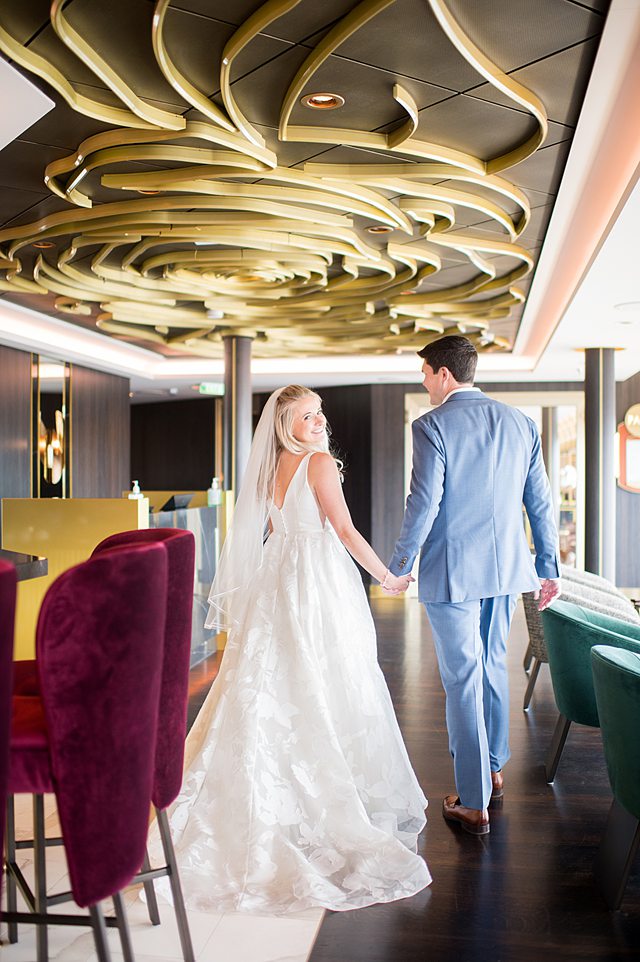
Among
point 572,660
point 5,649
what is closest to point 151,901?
point 5,649

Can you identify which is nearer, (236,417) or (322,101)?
(322,101)

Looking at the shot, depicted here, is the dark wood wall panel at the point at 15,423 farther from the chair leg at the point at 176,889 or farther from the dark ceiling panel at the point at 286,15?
the chair leg at the point at 176,889

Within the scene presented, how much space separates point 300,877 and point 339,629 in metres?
0.91

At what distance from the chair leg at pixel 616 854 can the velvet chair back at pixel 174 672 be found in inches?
59.2

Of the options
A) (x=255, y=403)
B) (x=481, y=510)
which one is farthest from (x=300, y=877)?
(x=255, y=403)

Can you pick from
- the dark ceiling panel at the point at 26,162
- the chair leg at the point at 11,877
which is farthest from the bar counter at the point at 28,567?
the dark ceiling panel at the point at 26,162

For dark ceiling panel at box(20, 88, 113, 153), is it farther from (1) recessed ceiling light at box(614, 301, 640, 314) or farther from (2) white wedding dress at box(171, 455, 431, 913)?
(1) recessed ceiling light at box(614, 301, 640, 314)

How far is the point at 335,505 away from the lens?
3506 millimetres

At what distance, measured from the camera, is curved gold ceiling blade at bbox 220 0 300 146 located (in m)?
2.98

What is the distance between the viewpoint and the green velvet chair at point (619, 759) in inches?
110

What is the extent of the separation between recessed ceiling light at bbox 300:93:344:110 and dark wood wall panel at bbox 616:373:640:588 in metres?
9.23

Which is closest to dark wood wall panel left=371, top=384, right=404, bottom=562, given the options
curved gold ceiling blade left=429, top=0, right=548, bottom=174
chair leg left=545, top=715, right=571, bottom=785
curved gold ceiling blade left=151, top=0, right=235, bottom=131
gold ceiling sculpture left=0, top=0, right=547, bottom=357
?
gold ceiling sculpture left=0, top=0, right=547, bottom=357

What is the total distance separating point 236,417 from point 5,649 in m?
7.59

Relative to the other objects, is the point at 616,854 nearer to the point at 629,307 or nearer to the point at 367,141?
the point at 367,141
